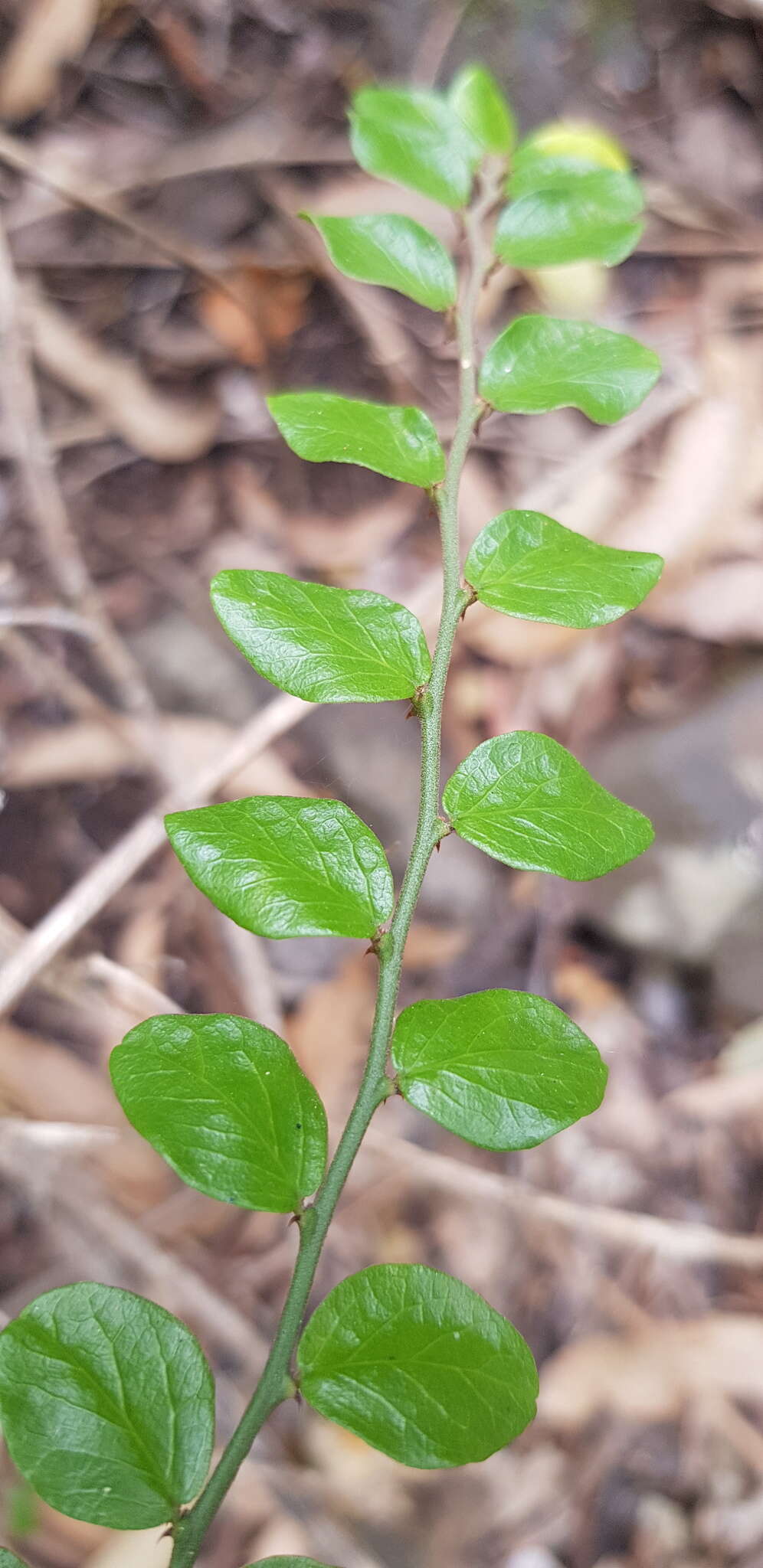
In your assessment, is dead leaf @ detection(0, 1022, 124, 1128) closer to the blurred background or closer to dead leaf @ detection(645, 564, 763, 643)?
the blurred background

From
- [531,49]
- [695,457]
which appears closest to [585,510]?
[695,457]

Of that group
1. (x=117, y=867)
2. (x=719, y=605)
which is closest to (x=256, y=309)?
(x=719, y=605)

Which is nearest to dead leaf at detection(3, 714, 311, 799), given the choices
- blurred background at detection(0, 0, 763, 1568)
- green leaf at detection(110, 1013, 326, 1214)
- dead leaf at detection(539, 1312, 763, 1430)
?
blurred background at detection(0, 0, 763, 1568)

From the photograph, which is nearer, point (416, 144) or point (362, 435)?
point (362, 435)

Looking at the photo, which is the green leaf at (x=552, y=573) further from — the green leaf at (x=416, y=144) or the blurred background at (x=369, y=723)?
the blurred background at (x=369, y=723)

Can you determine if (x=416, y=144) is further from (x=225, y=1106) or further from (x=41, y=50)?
(x=41, y=50)

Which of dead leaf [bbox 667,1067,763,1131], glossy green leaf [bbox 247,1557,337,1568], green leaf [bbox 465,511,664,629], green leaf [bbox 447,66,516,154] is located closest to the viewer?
glossy green leaf [bbox 247,1557,337,1568]
